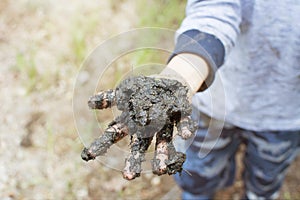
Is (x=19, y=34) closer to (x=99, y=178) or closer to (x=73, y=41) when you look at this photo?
(x=73, y=41)

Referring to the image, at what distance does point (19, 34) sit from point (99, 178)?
2.62 feet

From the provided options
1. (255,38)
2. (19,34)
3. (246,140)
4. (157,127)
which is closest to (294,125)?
(246,140)

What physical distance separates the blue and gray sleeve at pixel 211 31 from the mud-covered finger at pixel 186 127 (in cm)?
19

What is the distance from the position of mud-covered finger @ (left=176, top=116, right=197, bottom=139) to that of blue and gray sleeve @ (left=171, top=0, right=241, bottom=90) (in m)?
0.19

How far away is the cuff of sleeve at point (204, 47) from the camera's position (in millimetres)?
880

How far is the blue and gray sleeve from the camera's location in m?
0.89

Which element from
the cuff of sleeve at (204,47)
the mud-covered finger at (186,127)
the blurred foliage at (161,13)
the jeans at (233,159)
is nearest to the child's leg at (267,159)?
the jeans at (233,159)

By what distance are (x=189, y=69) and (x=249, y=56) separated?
A: 0.23 meters

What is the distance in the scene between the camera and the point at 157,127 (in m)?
0.74

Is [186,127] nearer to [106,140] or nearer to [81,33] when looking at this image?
[106,140]

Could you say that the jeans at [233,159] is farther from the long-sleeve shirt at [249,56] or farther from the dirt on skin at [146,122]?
the dirt on skin at [146,122]

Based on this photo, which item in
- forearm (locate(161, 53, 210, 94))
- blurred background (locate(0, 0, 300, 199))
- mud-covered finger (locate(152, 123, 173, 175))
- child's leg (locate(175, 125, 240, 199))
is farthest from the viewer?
blurred background (locate(0, 0, 300, 199))

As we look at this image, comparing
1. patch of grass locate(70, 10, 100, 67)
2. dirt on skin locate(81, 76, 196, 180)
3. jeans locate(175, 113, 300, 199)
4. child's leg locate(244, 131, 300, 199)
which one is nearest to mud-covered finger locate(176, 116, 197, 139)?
dirt on skin locate(81, 76, 196, 180)

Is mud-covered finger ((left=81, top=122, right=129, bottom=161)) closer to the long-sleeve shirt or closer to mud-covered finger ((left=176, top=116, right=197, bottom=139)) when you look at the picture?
mud-covered finger ((left=176, top=116, right=197, bottom=139))
